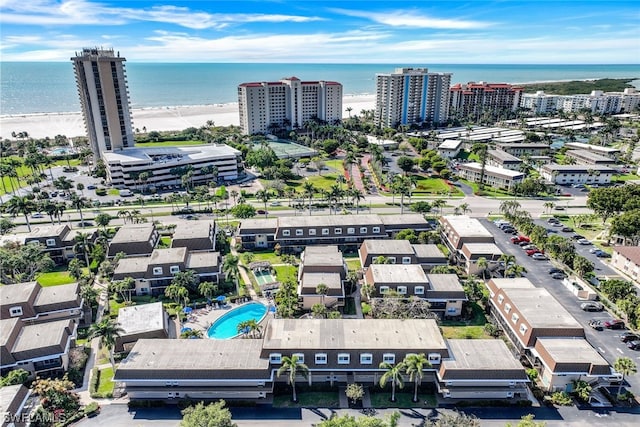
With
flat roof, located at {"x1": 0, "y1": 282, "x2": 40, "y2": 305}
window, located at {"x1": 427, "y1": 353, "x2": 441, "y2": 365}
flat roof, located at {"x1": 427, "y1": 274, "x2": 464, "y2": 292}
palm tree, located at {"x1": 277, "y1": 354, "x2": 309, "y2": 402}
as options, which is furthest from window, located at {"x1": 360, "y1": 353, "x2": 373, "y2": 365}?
flat roof, located at {"x1": 0, "y1": 282, "x2": 40, "y2": 305}

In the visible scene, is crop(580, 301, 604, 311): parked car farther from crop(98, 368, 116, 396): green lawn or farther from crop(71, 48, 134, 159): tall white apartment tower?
crop(71, 48, 134, 159): tall white apartment tower

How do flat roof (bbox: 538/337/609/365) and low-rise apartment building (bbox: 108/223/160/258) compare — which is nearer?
flat roof (bbox: 538/337/609/365)

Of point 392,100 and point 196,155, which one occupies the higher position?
point 392,100

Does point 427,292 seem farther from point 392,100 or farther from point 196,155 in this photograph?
point 392,100

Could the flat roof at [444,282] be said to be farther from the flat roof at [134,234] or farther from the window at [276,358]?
the flat roof at [134,234]

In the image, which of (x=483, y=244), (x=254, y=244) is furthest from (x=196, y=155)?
(x=483, y=244)

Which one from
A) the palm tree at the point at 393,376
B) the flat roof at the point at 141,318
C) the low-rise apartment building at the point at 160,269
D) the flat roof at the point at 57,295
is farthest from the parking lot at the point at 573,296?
the flat roof at the point at 57,295
